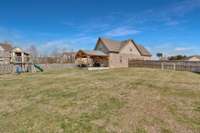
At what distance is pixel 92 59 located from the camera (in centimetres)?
2927

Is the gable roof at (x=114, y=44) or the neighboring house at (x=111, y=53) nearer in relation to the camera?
the neighboring house at (x=111, y=53)

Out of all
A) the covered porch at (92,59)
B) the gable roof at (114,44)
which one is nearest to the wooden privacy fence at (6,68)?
the covered porch at (92,59)

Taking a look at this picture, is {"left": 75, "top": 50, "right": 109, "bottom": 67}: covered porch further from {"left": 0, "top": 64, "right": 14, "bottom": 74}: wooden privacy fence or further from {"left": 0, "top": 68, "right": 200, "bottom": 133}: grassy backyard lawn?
{"left": 0, "top": 68, "right": 200, "bottom": 133}: grassy backyard lawn

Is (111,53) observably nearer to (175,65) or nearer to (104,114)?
(175,65)

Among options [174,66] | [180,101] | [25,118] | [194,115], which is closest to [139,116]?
[194,115]

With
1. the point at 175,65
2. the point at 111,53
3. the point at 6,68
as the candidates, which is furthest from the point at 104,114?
the point at 111,53

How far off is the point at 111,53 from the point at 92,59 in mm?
3834

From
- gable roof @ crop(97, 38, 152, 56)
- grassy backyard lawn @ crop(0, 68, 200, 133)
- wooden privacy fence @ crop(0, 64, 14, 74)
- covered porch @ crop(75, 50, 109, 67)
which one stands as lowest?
grassy backyard lawn @ crop(0, 68, 200, 133)

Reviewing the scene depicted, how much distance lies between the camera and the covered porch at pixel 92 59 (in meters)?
26.8

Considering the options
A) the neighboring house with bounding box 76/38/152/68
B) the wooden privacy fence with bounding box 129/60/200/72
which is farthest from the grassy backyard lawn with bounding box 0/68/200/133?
the neighboring house with bounding box 76/38/152/68

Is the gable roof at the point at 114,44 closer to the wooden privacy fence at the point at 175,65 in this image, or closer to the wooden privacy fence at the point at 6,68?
the wooden privacy fence at the point at 175,65

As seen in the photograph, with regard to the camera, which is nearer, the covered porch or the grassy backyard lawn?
the grassy backyard lawn

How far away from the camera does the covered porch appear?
1055 inches

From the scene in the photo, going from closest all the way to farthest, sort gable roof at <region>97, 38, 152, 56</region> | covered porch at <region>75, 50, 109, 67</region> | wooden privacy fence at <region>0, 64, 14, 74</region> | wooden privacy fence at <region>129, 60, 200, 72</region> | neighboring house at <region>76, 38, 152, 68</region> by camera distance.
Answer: wooden privacy fence at <region>129, 60, 200, 72</region> → wooden privacy fence at <region>0, 64, 14, 74</region> → covered porch at <region>75, 50, 109, 67</region> → neighboring house at <region>76, 38, 152, 68</region> → gable roof at <region>97, 38, 152, 56</region>
